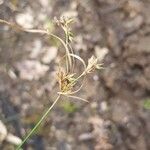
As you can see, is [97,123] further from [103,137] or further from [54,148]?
[54,148]

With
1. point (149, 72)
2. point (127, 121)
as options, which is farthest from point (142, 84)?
point (127, 121)

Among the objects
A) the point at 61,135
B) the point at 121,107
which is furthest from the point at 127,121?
the point at 61,135

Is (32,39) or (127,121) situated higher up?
(32,39)

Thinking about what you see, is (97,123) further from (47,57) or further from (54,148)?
(47,57)

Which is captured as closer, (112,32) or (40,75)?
(40,75)

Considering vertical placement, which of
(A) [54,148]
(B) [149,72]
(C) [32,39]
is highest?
(C) [32,39]

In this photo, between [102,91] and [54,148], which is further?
[102,91]
